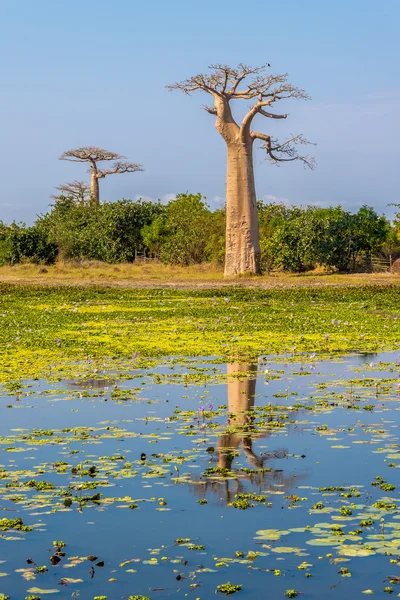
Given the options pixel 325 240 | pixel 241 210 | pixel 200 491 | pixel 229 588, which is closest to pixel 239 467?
pixel 200 491

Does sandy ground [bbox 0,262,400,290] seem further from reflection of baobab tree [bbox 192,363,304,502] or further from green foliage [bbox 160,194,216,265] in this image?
reflection of baobab tree [bbox 192,363,304,502]

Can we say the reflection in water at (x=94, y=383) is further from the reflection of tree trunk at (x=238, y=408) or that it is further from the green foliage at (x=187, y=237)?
the green foliage at (x=187, y=237)

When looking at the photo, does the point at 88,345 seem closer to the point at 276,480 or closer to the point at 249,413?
the point at 249,413

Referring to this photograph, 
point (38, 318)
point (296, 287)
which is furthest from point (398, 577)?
point (296, 287)

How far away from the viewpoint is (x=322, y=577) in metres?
5.53

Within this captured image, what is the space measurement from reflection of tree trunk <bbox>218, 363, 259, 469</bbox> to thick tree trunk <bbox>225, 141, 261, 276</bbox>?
88.2 feet

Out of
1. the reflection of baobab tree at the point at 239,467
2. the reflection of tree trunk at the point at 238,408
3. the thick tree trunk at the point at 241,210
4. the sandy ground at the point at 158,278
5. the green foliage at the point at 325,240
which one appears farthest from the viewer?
the green foliage at the point at 325,240

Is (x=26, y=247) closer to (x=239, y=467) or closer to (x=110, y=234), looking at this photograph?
(x=110, y=234)

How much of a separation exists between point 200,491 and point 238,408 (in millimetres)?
3272

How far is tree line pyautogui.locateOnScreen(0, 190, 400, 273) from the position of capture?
44.4m

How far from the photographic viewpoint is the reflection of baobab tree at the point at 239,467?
23.9 ft

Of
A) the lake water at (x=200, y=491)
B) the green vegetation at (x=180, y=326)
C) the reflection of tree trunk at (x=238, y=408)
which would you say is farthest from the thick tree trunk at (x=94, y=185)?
the lake water at (x=200, y=491)

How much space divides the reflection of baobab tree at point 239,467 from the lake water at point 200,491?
0.05ft

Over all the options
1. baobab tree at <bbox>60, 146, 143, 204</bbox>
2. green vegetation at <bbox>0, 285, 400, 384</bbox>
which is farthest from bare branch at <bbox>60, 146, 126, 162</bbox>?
green vegetation at <bbox>0, 285, 400, 384</bbox>
